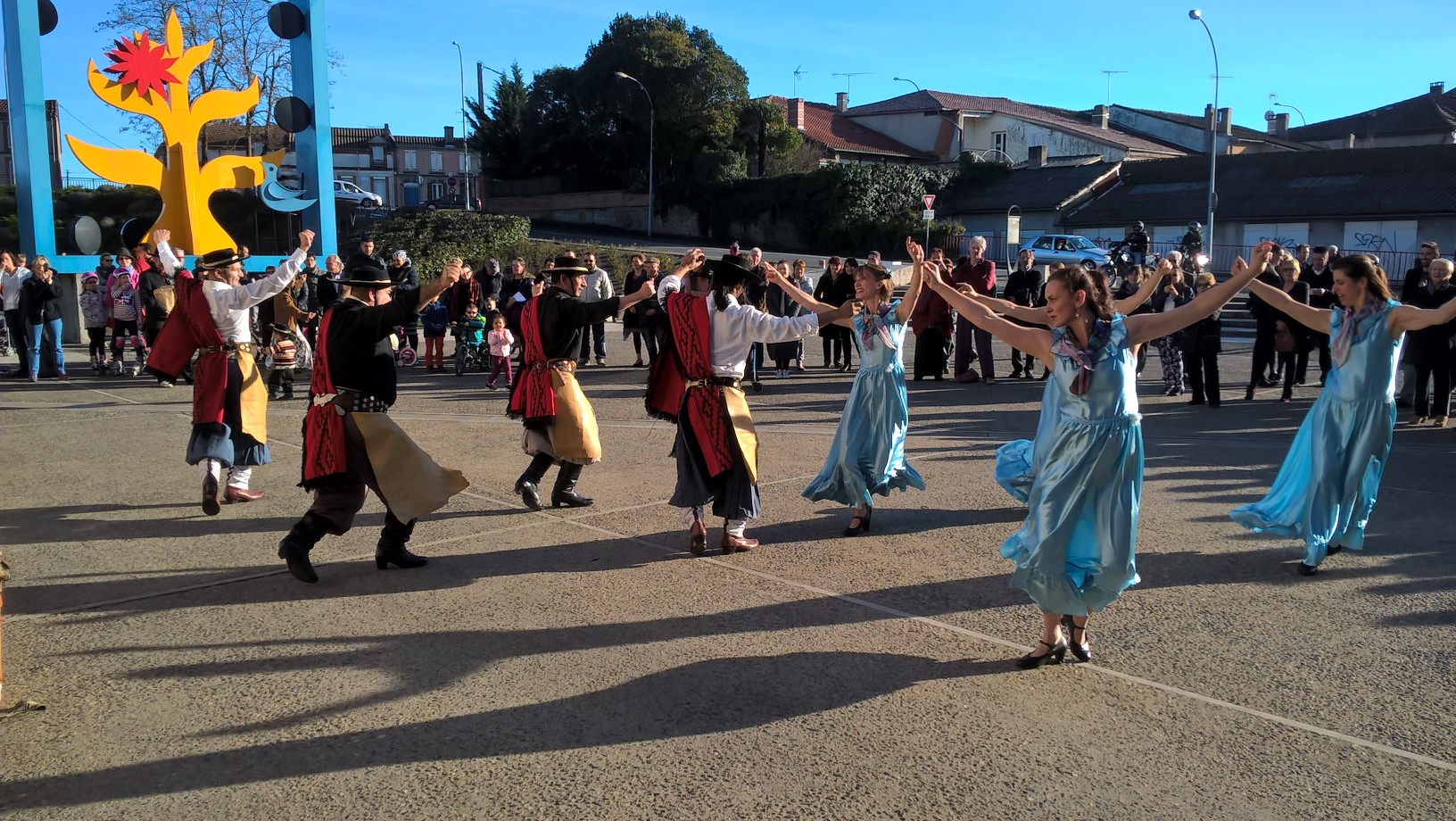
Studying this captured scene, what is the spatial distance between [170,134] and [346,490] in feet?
50.6

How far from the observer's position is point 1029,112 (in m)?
61.5

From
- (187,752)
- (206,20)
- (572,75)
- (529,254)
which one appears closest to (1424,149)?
(529,254)

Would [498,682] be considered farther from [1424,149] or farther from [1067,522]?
[1424,149]

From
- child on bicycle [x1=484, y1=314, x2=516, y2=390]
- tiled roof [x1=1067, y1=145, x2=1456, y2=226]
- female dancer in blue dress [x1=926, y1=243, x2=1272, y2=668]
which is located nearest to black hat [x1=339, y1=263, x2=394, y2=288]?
female dancer in blue dress [x1=926, y1=243, x2=1272, y2=668]

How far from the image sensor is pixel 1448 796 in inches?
139

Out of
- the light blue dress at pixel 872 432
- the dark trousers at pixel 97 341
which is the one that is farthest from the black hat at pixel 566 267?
the dark trousers at pixel 97 341

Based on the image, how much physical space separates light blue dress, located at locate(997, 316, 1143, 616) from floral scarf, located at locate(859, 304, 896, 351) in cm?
238

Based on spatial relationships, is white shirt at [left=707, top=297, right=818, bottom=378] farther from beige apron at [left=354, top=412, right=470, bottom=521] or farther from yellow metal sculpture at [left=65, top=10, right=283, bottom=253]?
yellow metal sculpture at [left=65, top=10, right=283, bottom=253]

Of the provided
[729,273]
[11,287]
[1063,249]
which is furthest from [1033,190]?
[729,273]

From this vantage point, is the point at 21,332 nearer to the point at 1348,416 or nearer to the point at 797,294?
the point at 797,294

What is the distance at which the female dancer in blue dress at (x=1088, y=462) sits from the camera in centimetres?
449

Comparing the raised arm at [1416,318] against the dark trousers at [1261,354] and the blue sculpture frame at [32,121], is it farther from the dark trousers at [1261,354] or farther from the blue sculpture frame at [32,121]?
the blue sculpture frame at [32,121]

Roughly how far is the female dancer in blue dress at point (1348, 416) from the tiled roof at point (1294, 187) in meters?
36.9

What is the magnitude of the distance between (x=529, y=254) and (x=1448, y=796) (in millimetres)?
32954
